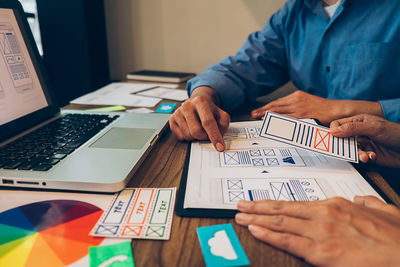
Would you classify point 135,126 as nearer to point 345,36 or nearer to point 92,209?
point 92,209

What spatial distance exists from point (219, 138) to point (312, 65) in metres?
0.62

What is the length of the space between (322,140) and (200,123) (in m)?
0.25

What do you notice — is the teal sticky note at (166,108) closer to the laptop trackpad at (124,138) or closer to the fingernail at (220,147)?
the laptop trackpad at (124,138)

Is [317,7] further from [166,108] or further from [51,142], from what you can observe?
[51,142]

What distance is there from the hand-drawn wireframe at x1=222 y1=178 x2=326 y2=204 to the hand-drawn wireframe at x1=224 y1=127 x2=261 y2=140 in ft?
0.66

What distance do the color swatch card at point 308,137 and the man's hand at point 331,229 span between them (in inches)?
4.9

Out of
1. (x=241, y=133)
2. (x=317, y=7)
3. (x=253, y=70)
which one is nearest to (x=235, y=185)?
(x=241, y=133)

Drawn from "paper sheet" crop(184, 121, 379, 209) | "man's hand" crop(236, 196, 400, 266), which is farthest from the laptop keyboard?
"man's hand" crop(236, 196, 400, 266)

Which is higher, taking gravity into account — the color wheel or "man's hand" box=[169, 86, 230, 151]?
"man's hand" box=[169, 86, 230, 151]

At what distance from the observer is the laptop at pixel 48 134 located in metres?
0.43

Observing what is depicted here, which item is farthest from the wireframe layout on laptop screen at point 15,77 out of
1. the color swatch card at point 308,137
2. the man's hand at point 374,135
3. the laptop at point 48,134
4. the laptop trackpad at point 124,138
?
the man's hand at point 374,135

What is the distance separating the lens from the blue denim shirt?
0.87 m

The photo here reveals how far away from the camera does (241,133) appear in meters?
0.67

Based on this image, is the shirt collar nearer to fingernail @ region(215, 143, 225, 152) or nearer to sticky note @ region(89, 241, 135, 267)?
fingernail @ region(215, 143, 225, 152)
